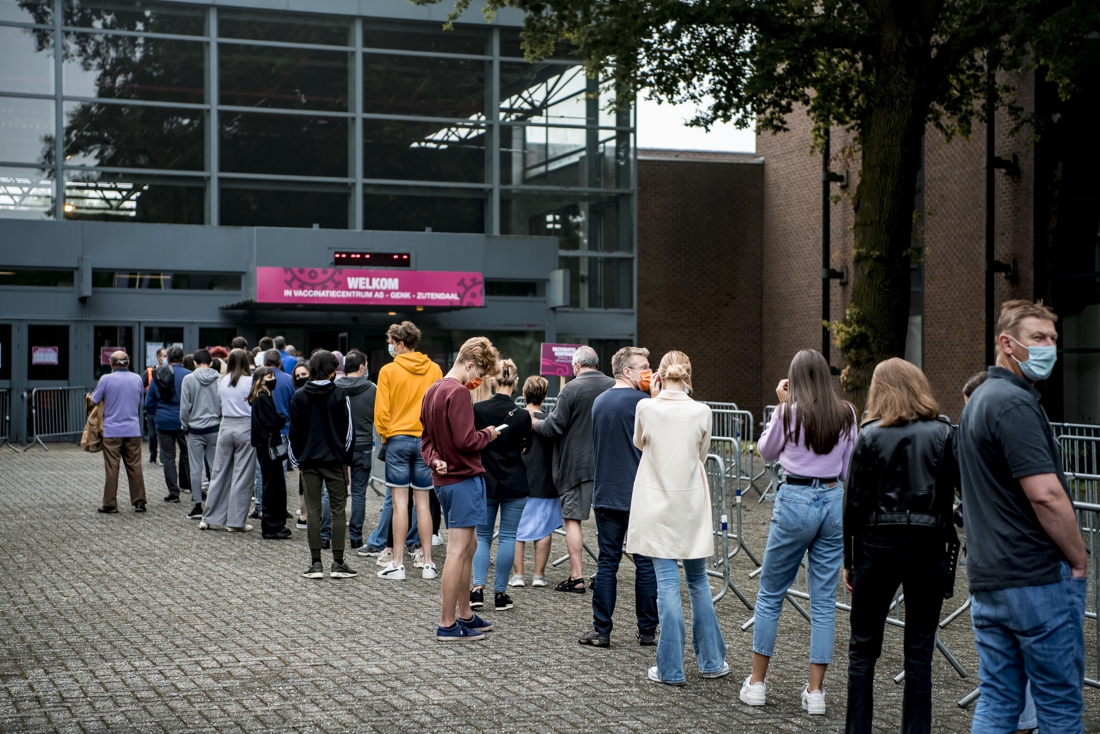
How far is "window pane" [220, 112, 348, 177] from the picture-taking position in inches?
1063

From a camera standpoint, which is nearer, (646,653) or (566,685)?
(566,685)

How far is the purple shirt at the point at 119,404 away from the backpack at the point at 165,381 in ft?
3.07

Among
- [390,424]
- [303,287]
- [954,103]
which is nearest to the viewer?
[390,424]

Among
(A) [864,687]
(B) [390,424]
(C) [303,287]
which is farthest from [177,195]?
(A) [864,687]

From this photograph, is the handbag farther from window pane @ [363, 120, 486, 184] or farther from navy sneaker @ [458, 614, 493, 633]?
window pane @ [363, 120, 486, 184]

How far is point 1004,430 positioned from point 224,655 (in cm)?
493

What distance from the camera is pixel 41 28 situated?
25.9 meters

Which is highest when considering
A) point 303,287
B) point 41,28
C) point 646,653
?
point 41,28

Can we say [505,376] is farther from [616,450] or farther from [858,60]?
[858,60]

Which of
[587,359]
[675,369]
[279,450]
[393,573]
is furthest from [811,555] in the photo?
[279,450]

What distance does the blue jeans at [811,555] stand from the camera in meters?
6.19

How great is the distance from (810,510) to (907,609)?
3.03 feet

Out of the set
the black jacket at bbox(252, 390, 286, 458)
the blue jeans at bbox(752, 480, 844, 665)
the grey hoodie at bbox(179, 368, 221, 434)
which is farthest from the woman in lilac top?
the grey hoodie at bbox(179, 368, 221, 434)

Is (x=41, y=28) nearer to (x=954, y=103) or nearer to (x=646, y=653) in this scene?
(x=954, y=103)
